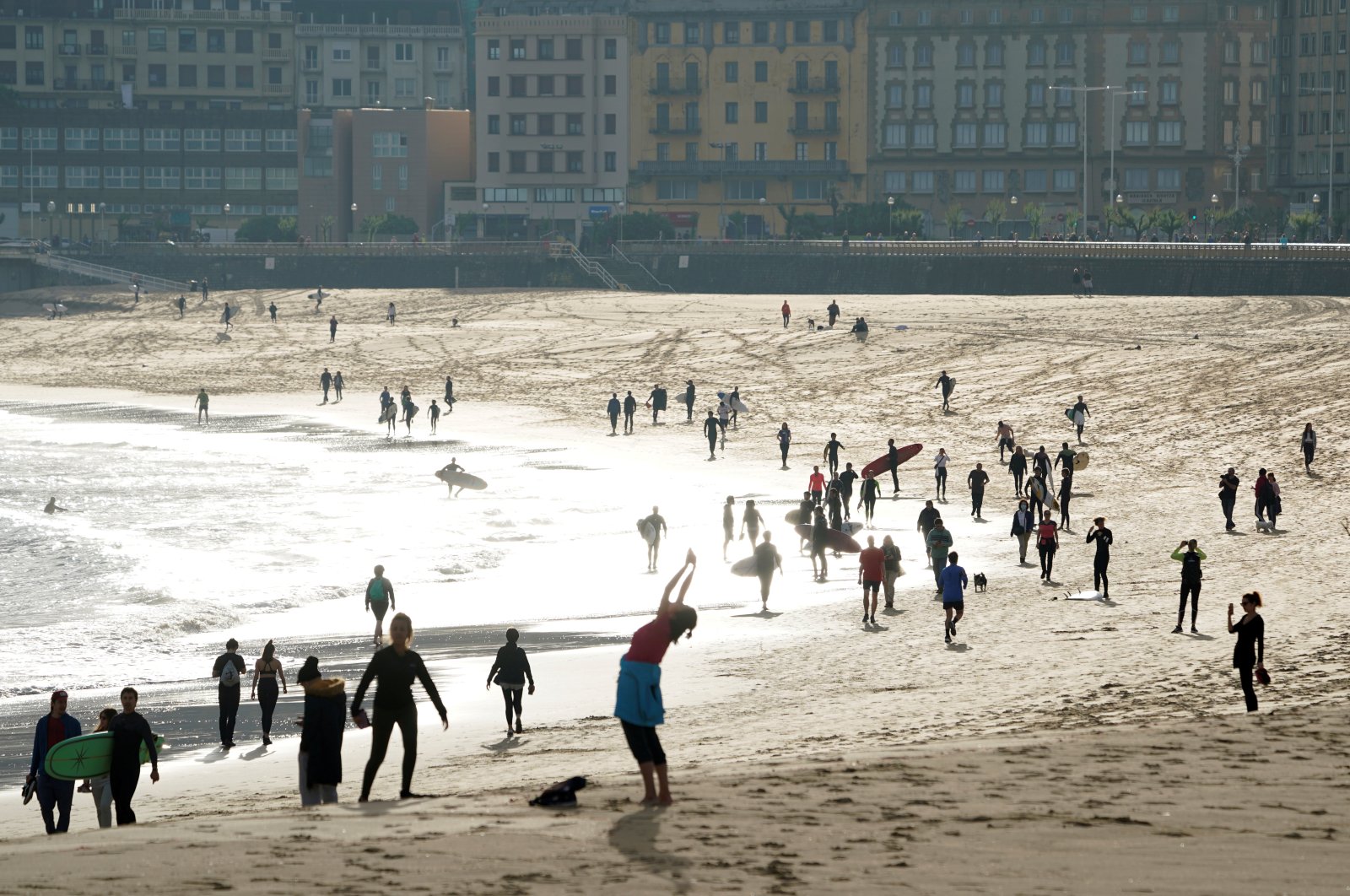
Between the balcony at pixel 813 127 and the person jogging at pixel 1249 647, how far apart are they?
101 metres

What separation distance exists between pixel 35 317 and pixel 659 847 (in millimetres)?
82620

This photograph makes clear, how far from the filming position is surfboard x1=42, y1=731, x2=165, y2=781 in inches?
534

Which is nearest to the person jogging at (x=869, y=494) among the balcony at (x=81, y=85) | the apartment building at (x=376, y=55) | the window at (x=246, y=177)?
the window at (x=246, y=177)

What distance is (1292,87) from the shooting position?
114 metres

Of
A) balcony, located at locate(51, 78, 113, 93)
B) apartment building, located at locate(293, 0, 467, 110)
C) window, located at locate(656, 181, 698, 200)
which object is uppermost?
apartment building, located at locate(293, 0, 467, 110)

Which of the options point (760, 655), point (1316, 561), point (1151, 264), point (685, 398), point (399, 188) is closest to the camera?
point (760, 655)

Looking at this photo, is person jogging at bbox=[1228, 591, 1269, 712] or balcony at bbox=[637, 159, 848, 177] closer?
person jogging at bbox=[1228, 591, 1269, 712]

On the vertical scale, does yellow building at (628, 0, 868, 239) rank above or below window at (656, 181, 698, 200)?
above

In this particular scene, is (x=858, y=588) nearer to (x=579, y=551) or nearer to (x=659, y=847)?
(x=579, y=551)

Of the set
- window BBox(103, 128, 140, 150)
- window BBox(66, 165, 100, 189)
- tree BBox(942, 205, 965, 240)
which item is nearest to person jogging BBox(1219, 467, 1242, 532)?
tree BBox(942, 205, 965, 240)

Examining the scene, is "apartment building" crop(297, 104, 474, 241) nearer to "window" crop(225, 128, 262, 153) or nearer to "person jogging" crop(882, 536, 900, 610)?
"window" crop(225, 128, 262, 153)

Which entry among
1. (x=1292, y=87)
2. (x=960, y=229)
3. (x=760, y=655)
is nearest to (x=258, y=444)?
(x=760, y=655)

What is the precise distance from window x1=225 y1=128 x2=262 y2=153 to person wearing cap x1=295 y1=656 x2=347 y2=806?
112290mm

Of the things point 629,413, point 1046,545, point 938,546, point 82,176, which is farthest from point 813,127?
point 938,546
